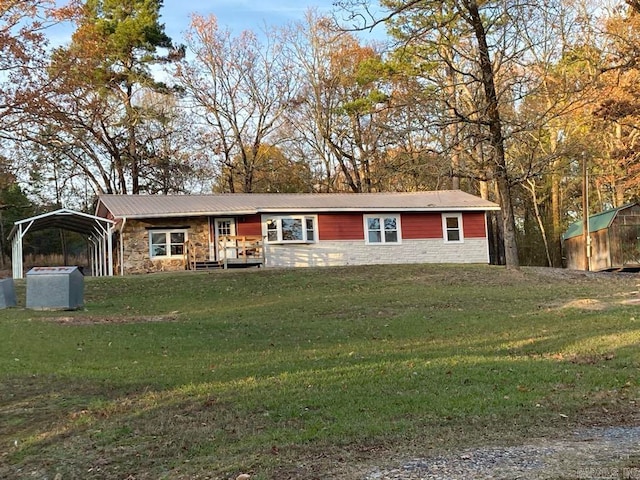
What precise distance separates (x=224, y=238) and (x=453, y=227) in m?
10.2

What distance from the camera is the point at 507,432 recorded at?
483 centimetres

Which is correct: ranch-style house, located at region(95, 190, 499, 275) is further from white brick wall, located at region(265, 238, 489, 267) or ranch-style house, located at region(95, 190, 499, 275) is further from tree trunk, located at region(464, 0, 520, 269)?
tree trunk, located at region(464, 0, 520, 269)

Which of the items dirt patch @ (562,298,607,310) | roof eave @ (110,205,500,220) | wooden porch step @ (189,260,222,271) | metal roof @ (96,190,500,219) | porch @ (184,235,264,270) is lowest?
dirt patch @ (562,298,607,310)

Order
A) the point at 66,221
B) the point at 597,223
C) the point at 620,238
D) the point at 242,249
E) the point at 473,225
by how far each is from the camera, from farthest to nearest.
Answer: the point at 597,223, the point at 620,238, the point at 473,225, the point at 66,221, the point at 242,249

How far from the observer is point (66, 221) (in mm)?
25672

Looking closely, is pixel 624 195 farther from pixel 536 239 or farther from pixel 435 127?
pixel 435 127

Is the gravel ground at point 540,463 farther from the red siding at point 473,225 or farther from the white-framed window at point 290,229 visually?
the red siding at point 473,225

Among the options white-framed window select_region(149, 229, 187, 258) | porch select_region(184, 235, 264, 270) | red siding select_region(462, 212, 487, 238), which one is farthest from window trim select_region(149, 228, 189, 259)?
red siding select_region(462, 212, 487, 238)

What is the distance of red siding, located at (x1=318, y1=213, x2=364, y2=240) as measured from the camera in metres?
25.7

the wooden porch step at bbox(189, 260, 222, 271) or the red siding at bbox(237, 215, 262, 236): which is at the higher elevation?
the red siding at bbox(237, 215, 262, 236)

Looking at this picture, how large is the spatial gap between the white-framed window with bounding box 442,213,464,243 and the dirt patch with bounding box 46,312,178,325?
1583 centimetres

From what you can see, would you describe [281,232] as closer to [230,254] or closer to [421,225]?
[230,254]

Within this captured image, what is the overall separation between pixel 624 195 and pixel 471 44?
22256mm

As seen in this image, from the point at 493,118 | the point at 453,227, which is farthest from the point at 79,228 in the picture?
the point at 493,118
